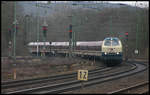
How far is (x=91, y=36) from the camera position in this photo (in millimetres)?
47750

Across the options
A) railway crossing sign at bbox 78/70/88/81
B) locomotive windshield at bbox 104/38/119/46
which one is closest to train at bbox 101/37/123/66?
locomotive windshield at bbox 104/38/119/46

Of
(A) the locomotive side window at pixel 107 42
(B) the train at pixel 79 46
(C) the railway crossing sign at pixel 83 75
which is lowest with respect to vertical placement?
(C) the railway crossing sign at pixel 83 75

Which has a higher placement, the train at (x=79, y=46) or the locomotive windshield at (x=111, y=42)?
the locomotive windshield at (x=111, y=42)

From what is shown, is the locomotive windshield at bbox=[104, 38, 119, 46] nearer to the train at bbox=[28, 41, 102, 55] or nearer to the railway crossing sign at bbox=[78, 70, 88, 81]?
the train at bbox=[28, 41, 102, 55]

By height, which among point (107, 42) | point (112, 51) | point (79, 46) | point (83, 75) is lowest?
point (83, 75)

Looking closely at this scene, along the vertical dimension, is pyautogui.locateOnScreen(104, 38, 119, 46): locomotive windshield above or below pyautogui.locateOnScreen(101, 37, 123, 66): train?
above

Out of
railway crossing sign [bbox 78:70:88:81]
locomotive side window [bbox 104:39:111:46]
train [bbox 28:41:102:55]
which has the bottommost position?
railway crossing sign [bbox 78:70:88:81]

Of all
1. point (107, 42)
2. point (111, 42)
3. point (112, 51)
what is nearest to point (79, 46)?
point (107, 42)

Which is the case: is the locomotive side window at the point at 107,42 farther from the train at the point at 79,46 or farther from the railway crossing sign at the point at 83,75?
the railway crossing sign at the point at 83,75

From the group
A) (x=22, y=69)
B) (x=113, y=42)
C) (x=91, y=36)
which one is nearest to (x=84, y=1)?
(x=113, y=42)

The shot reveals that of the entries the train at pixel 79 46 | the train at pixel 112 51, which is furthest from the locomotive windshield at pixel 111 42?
the train at pixel 79 46

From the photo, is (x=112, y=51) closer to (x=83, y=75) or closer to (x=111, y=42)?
(x=111, y=42)

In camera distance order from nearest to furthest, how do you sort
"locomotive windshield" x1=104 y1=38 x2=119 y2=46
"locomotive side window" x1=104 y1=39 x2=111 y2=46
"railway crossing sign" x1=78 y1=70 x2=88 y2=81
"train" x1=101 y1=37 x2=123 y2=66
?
"railway crossing sign" x1=78 y1=70 x2=88 y2=81
"train" x1=101 y1=37 x2=123 y2=66
"locomotive windshield" x1=104 y1=38 x2=119 y2=46
"locomotive side window" x1=104 y1=39 x2=111 y2=46

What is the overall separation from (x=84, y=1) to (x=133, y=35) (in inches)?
772
